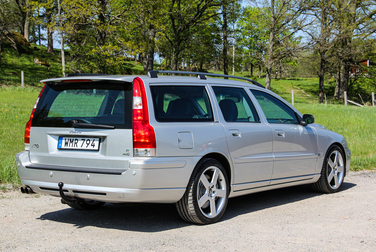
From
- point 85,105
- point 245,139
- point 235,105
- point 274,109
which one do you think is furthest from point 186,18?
point 85,105

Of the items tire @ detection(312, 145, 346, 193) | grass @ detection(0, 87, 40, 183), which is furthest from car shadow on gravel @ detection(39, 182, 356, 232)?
grass @ detection(0, 87, 40, 183)

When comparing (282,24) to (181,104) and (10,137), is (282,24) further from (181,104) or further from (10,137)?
(181,104)

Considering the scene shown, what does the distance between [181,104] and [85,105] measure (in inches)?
43.1

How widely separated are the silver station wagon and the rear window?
1 centimetres

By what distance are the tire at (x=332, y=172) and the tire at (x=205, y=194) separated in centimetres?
235

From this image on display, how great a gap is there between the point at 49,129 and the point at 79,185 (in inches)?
30.5

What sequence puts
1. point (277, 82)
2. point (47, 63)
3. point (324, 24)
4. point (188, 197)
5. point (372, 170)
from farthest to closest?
point (277, 82) < point (47, 63) < point (324, 24) < point (372, 170) < point (188, 197)

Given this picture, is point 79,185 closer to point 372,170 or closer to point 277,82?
point 372,170

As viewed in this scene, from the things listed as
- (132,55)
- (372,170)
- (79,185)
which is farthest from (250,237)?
(132,55)

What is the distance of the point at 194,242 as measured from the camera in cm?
411

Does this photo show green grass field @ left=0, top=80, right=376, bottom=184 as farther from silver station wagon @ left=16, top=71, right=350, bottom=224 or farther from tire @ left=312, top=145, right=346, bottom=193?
silver station wagon @ left=16, top=71, right=350, bottom=224

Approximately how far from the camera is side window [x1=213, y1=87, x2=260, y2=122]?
5.31 metres

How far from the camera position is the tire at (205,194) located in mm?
4605

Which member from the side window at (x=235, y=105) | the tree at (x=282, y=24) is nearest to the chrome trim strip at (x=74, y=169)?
the side window at (x=235, y=105)
